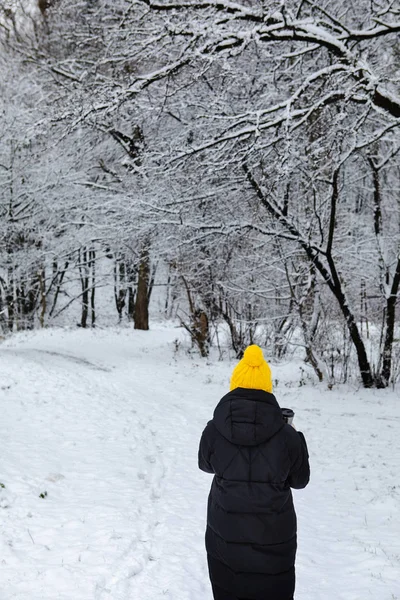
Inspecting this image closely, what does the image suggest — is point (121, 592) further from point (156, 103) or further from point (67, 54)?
point (67, 54)

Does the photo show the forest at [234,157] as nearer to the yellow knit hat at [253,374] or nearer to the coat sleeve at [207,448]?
the yellow knit hat at [253,374]

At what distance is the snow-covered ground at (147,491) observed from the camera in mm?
3910

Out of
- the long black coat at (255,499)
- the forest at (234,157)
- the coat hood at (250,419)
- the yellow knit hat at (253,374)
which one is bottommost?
the long black coat at (255,499)

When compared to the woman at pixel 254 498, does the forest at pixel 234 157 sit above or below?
above

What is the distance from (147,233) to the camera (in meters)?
12.1

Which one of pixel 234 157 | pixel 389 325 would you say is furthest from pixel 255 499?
pixel 389 325

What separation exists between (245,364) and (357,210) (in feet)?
45.7

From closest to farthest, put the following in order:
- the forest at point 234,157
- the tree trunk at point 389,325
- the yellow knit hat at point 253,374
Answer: the yellow knit hat at point 253,374 < the forest at point 234,157 < the tree trunk at point 389,325

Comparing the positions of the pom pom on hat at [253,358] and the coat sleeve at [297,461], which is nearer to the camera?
the coat sleeve at [297,461]

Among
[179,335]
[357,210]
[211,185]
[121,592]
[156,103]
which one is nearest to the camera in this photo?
[121,592]

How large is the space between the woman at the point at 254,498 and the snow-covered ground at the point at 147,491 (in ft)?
4.83

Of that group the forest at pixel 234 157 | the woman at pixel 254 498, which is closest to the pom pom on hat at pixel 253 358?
the woman at pixel 254 498

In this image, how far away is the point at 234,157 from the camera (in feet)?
25.0

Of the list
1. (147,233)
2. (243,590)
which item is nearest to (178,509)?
(243,590)
